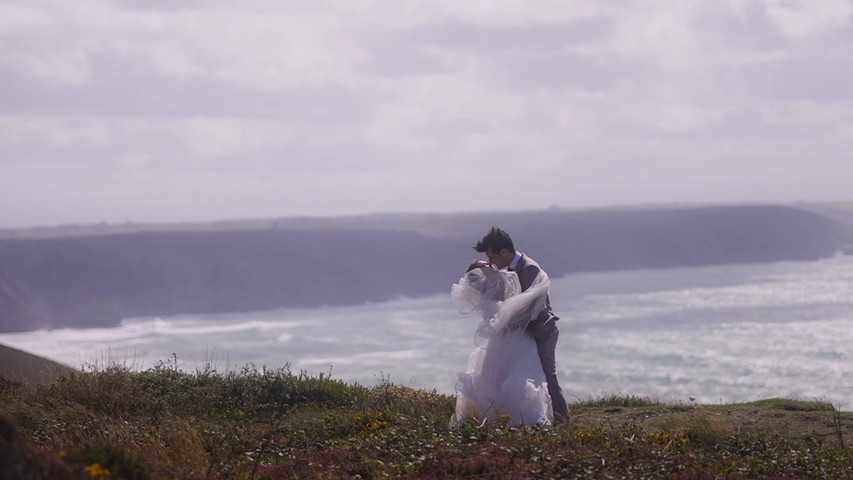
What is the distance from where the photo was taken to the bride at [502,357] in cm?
1156

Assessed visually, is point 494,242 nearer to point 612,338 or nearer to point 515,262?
point 515,262

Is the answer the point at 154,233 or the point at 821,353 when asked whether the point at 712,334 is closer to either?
the point at 821,353

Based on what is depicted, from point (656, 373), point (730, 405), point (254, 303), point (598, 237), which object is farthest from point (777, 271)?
point (730, 405)

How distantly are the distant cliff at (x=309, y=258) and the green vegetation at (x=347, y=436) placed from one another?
381 ft

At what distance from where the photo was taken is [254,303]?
514ft

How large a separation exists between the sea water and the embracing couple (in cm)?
2641

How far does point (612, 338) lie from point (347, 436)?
85.0 meters

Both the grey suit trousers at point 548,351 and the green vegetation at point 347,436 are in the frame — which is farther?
the grey suit trousers at point 548,351

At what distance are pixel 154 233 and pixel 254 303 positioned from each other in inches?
1164

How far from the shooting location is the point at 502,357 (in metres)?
12.0

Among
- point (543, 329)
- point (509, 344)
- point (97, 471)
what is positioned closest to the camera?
point (97, 471)

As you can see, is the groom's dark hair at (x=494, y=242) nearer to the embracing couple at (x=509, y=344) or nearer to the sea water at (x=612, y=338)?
the embracing couple at (x=509, y=344)

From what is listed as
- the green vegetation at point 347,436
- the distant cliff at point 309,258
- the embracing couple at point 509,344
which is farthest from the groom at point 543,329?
the distant cliff at point 309,258

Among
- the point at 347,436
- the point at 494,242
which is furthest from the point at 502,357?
the point at 347,436
